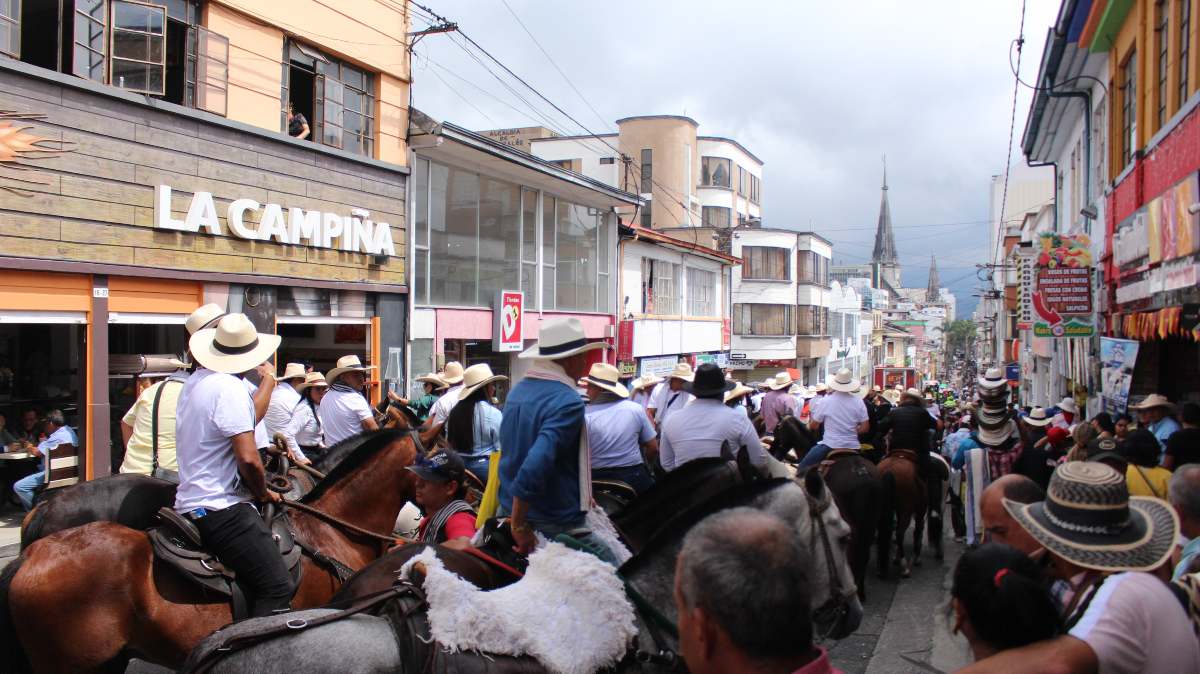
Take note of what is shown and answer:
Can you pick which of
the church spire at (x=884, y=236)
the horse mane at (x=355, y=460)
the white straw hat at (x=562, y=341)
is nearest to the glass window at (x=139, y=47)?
the horse mane at (x=355, y=460)

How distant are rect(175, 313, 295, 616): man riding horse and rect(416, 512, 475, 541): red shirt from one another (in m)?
0.92

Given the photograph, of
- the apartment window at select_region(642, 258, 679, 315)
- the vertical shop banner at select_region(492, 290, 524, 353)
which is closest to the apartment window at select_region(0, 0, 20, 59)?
the vertical shop banner at select_region(492, 290, 524, 353)

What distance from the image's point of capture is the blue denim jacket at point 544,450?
144 inches

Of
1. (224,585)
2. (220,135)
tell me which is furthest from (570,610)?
(220,135)

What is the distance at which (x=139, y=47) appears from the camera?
11.4m

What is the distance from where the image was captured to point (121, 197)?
36.6 ft

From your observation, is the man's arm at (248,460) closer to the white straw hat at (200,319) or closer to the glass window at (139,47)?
the white straw hat at (200,319)

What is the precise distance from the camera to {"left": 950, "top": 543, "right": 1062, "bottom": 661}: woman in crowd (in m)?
2.27

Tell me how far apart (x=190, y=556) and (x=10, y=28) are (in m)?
8.83

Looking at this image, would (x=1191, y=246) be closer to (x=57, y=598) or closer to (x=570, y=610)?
(x=570, y=610)

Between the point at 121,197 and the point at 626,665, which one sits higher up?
the point at 121,197

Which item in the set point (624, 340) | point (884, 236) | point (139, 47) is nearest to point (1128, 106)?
point (139, 47)

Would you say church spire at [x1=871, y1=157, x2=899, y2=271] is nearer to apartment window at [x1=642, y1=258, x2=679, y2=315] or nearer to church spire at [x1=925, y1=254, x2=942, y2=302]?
church spire at [x1=925, y1=254, x2=942, y2=302]

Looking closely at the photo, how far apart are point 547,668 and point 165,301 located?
10734 mm
